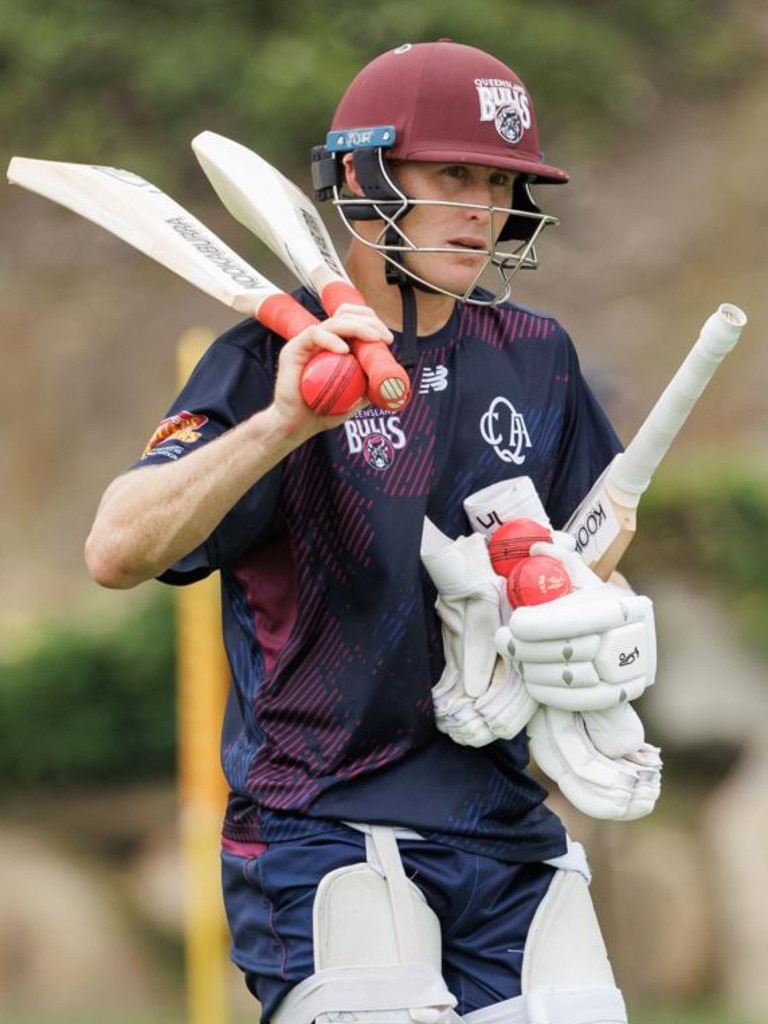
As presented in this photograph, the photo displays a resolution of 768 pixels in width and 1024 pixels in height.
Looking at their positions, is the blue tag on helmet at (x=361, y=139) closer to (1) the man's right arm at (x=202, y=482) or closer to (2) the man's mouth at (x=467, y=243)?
(2) the man's mouth at (x=467, y=243)

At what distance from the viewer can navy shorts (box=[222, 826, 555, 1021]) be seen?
3.34m

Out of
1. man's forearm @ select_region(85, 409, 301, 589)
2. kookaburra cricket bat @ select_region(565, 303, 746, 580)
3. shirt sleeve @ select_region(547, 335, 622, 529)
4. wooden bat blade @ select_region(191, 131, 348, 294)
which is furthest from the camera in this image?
shirt sleeve @ select_region(547, 335, 622, 529)

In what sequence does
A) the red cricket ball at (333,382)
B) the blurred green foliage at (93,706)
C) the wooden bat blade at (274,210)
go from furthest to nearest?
the blurred green foliage at (93,706) → the wooden bat blade at (274,210) → the red cricket ball at (333,382)

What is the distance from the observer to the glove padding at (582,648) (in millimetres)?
3213

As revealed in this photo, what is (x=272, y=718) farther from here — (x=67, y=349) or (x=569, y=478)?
(x=67, y=349)

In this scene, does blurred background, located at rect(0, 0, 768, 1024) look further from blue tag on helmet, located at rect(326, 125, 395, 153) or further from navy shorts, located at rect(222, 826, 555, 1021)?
blue tag on helmet, located at rect(326, 125, 395, 153)

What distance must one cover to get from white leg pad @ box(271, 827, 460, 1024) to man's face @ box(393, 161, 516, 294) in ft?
2.98

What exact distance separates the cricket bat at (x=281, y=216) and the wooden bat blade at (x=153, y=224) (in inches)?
2.8

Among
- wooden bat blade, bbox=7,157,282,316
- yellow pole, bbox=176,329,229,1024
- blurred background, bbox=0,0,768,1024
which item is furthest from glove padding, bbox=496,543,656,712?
blurred background, bbox=0,0,768,1024

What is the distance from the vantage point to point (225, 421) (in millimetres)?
3301

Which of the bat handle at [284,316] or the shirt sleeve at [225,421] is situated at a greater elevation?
the bat handle at [284,316]

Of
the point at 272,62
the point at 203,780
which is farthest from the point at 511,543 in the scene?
the point at 272,62

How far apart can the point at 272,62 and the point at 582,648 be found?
841 centimetres

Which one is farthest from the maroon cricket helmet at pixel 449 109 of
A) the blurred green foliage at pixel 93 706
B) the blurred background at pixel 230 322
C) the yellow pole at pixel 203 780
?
the blurred green foliage at pixel 93 706
